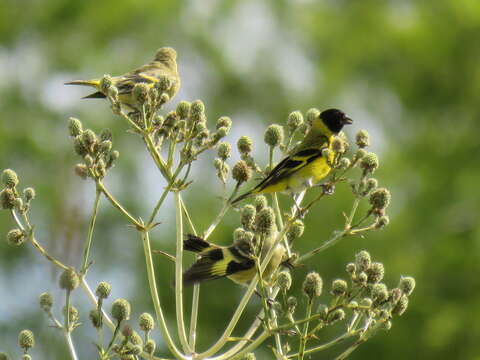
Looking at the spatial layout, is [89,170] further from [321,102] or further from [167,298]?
[321,102]

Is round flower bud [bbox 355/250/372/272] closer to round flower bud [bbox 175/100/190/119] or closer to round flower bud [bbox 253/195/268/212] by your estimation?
round flower bud [bbox 253/195/268/212]

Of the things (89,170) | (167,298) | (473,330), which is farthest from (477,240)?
(89,170)

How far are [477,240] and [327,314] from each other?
13659 millimetres

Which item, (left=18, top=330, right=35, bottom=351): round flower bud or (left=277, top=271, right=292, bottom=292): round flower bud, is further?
(left=277, top=271, right=292, bottom=292): round flower bud

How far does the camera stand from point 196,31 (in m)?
26.0

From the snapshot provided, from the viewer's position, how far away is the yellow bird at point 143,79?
6.54m

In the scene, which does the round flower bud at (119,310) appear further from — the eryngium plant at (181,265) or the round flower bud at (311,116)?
the round flower bud at (311,116)

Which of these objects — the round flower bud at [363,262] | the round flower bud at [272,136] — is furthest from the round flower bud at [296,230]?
the round flower bud at [272,136]

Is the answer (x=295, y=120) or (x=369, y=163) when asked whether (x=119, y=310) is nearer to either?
(x=369, y=163)

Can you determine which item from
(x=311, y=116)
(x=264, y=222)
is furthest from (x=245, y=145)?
(x=264, y=222)

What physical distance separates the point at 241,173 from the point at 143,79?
2671 millimetres

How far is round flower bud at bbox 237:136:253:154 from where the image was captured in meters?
5.27

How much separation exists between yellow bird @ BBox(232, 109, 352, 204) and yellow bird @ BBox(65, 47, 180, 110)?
0.99m

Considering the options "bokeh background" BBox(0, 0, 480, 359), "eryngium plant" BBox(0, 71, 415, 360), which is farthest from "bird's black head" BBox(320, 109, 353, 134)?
"bokeh background" BBox(0, 0, 480, 359)
